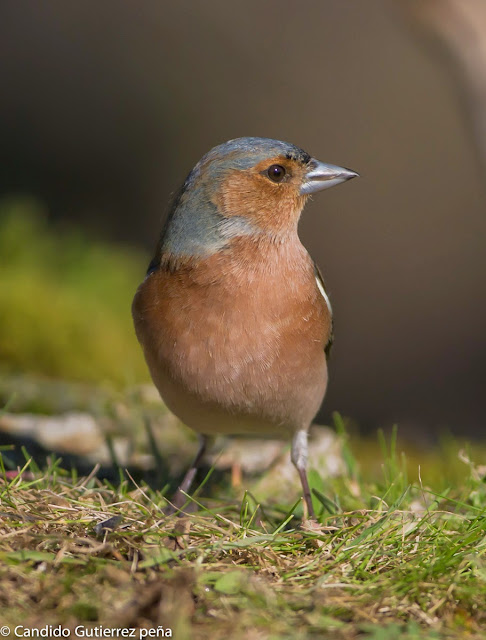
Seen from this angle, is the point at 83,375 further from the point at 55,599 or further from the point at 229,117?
the point at 229,117

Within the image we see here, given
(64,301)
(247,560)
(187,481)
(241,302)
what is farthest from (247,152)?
(64,301)

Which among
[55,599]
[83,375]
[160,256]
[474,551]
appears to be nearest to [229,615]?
[55,599]

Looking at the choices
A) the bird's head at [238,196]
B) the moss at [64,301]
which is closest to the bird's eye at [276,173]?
the bird's head at [238,196]

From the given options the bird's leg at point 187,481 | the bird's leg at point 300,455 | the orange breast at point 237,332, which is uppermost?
the orange breast at point 237,332

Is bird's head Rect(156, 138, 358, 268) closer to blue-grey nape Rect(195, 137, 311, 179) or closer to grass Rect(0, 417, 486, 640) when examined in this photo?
blue-grey nape Rect(195, 137, 311, 179)

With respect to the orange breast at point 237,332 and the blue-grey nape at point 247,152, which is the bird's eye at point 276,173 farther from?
the orange breast at point 237,332

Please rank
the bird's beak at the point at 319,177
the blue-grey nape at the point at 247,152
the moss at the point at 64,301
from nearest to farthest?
1. the blue-grey nape at the point at 247,152
2. the bird's beak at the point at 319,177
3. the moss at the point at 64,301
